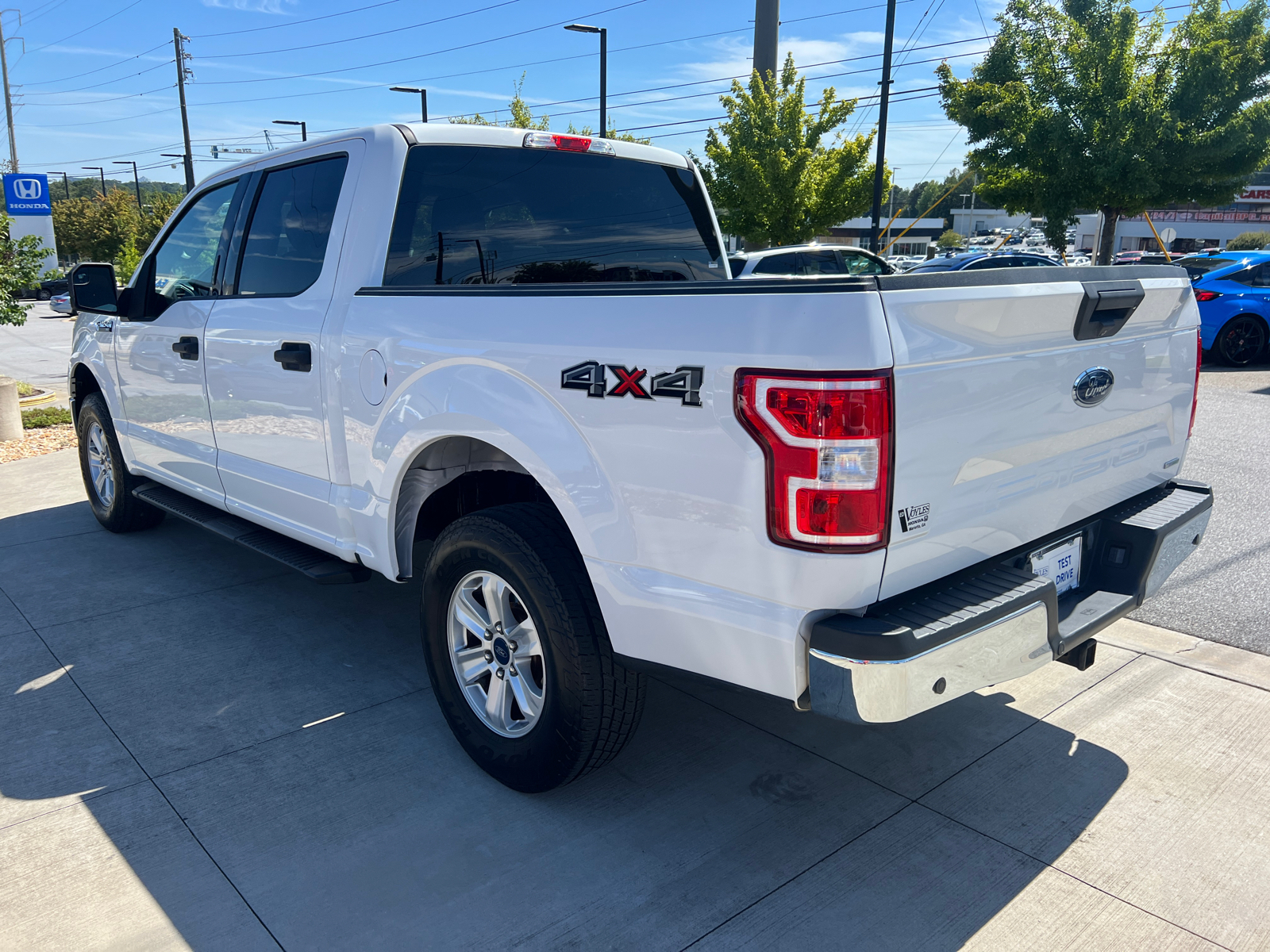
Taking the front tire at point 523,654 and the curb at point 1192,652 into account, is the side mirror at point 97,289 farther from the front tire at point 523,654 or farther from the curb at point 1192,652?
the curb at point 1192,652

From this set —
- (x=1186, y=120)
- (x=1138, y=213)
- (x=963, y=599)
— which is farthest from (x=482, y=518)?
(x=1138, y=213)

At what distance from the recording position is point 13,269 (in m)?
10.7

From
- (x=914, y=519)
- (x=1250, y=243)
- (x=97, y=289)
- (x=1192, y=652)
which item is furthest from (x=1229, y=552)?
(x=1250, y=243)

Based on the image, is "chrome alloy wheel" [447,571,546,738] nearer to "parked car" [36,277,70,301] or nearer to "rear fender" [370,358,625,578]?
"rear fender" [370,358,625,578]

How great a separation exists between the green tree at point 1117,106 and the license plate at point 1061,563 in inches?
768

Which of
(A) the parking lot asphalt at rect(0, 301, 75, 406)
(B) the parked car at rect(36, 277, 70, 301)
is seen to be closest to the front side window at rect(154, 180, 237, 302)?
(A) the parking lot asphalt at rect(0, 301, 75, 406)

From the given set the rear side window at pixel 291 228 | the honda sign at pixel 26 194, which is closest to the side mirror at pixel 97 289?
the rear side window at pixel 291 228

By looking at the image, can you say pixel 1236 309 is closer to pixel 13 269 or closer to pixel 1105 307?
pixel 1105 307

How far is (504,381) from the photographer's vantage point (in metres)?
2.75

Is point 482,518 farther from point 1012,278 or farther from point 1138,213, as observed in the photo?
point 1138,213

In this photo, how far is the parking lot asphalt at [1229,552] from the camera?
4465mm

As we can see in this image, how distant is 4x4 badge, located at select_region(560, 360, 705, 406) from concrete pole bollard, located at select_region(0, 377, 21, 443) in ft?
27.6

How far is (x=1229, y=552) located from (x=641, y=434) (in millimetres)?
4591

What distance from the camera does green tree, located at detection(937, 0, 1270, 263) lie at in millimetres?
18594
